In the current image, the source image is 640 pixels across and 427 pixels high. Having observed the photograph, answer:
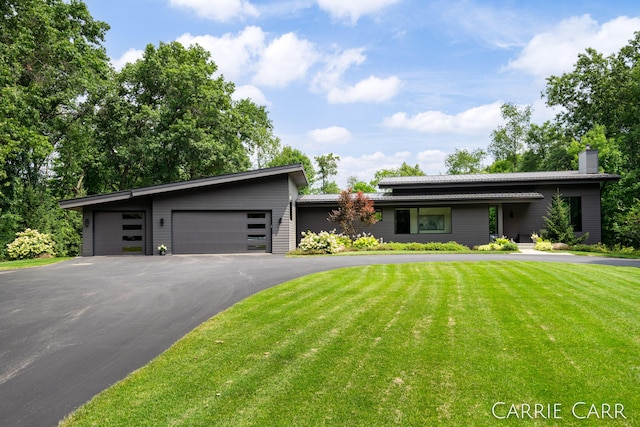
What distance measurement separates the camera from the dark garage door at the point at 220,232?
17734mm

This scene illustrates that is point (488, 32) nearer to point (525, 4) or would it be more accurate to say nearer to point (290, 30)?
point (525, 4)

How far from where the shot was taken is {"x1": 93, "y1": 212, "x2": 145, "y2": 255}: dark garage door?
58.5 ft

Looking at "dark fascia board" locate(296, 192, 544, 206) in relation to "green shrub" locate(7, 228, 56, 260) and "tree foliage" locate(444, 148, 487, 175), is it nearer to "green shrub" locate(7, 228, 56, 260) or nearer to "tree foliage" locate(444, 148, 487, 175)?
"green shrub" locate(7, 228, 56, 260)

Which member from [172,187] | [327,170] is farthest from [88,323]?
[327,170]

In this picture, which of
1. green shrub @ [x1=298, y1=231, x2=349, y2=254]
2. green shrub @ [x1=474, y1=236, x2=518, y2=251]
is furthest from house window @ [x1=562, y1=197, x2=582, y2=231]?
green shrub @ [x1=298, y1=231, x2=349, y2=254]

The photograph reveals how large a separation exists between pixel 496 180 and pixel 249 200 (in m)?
14.0

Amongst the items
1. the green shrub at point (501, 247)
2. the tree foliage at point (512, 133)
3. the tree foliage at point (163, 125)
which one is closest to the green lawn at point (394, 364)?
the green shrub at point (501, 247)

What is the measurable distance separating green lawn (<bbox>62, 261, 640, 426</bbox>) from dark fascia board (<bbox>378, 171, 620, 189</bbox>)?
1586 centimetres

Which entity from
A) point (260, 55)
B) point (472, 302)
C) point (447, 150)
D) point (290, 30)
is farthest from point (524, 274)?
point (447, 150)

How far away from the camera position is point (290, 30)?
17344 millimetres

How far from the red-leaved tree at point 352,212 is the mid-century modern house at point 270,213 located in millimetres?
1305

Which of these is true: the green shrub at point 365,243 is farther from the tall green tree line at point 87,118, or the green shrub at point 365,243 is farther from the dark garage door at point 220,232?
the tall green tree line at point 87,118

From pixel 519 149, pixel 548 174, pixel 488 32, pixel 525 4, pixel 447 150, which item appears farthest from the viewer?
pixel 447 150

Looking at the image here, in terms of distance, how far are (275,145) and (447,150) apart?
22.7 metres
